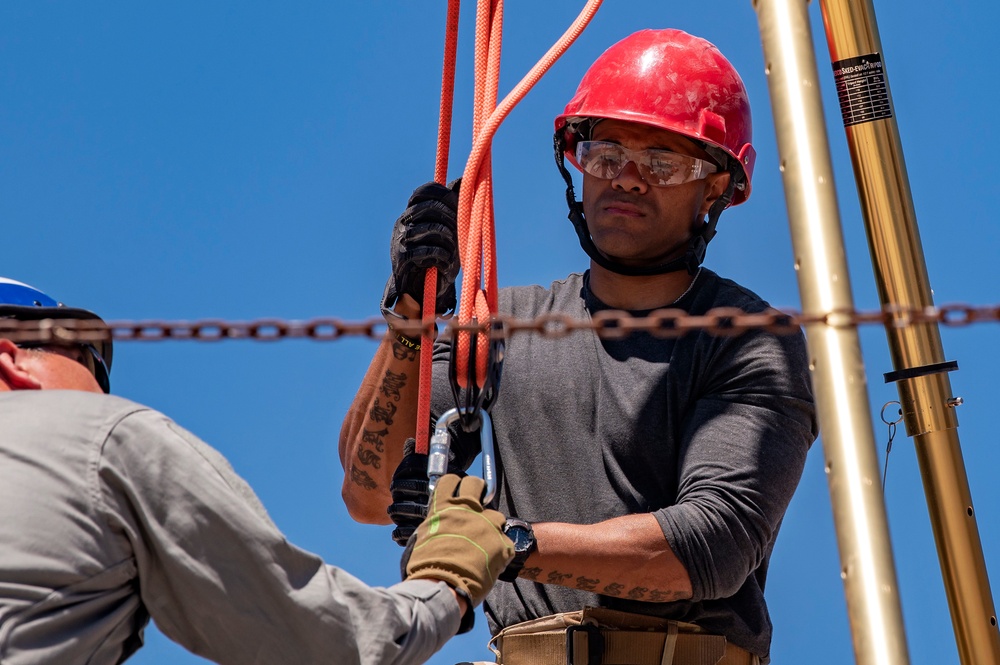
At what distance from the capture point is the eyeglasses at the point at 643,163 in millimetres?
4852

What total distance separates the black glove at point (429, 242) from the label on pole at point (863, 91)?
1.18m

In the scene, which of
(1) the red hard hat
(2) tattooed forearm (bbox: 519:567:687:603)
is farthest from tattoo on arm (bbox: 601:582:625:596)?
(1) the red hard hat

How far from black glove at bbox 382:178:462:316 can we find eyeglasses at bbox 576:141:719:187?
72 centimetres

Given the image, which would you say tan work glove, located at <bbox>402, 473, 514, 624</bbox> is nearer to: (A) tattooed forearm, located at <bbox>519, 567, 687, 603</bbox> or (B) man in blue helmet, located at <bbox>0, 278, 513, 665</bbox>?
(B) man in blue helmet, located at <bbox>0, 278, 513, 665</bbox>

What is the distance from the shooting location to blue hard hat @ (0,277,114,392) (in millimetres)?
3469

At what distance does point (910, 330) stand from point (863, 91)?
2.38 ft

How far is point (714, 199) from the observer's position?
5.06 metres

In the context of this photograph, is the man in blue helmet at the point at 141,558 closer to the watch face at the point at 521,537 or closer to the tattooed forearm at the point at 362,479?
the watch face at the point at 521,537

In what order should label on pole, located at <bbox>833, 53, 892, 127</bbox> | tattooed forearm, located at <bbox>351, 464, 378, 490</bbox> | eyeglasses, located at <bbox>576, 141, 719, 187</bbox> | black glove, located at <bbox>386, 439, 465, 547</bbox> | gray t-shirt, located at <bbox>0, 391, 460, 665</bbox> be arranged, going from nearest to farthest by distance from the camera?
gray t-shirt, located at <bbox>0, 391, 460, 665</bbox>
black glove, located at <bbox>386, 439, 465, 547</bbox>
label on pole, located at <bbox>833, 53, 892, 127</bbox>
tattooed forearm, located at <bbox>351, 464, 378, 490</bbox>
eyeglasses, located at <bbox>576, 141, 719, 187</bbox>

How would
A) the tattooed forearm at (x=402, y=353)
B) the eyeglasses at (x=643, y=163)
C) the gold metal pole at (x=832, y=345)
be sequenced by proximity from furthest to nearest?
the eyeglasses at (x=643, y=163) < the tattooed forearm at (x=402, y=353) < the gold metal pole at (x=832, y=345)

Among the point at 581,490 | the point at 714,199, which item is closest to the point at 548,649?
the point at 581,490

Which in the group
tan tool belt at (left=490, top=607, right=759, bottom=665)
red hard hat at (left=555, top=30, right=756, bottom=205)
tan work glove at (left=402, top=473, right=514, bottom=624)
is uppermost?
red hard hat at (left=555, top=30, right=756, bottom=205)

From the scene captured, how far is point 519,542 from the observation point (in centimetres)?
395

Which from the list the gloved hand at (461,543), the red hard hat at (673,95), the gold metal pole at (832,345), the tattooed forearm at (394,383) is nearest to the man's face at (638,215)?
the red hard hat at (673,95)
